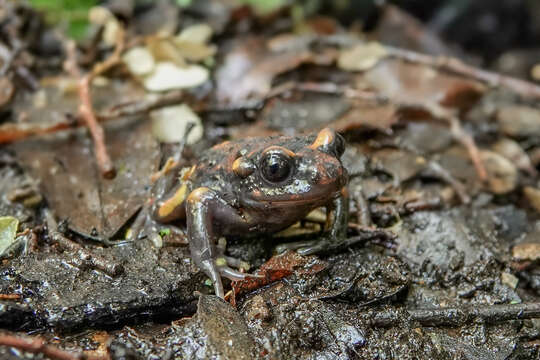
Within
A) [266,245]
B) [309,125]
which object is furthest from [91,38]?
[266,245]

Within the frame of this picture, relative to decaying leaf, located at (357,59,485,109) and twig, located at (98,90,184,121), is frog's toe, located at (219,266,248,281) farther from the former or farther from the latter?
decaying leaf, located at (357,59,485,109)

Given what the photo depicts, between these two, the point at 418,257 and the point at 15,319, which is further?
the point at 418,257

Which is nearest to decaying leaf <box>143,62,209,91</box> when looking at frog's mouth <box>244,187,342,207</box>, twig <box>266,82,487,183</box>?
twig <box>266,82,487,183</box>

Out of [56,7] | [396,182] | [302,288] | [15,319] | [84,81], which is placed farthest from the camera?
[56,7]

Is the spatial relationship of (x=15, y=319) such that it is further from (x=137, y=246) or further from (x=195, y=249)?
(x=195, y=249)

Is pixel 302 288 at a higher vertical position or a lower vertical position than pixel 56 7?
lower

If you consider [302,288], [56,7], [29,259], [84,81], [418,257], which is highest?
[56,7]

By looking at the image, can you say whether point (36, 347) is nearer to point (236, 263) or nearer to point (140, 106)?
point (236, 263)
